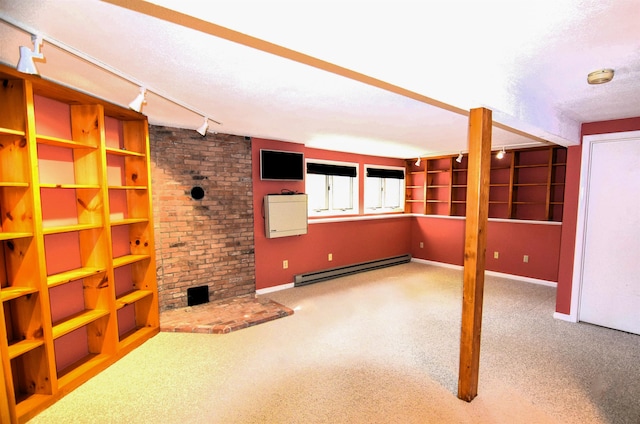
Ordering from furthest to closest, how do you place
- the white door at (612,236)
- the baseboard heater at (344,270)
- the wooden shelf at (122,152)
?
the baseboard heater at (344,270) → the white door at (612,236) → the wooden shelf at (122,152)

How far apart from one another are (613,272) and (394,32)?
12.7 ft

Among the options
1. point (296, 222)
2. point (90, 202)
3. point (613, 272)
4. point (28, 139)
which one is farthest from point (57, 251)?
point (613, 272)

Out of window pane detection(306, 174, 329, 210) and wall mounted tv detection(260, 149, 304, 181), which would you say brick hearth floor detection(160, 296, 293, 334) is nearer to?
wall mounted tv detection(260, 149, 304, 181)

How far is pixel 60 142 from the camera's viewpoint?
233cm

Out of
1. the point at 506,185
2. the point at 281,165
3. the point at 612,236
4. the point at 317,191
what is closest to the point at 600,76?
the point at 612,236

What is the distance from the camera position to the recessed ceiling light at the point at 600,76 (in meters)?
1.95

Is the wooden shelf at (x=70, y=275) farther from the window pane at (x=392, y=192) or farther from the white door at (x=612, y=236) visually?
the window pane at (x=392, y=192)

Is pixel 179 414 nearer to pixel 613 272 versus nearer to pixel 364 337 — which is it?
pixel 364 337

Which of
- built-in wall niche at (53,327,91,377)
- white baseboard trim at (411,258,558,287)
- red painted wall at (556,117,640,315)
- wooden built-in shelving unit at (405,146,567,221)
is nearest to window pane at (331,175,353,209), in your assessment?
wooden built-in shelving unit at (405,146,567,221)

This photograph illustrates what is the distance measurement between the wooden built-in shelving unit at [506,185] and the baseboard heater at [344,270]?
48.9 inches

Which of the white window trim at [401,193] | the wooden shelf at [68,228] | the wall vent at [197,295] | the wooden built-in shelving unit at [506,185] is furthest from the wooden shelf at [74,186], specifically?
the wooden built-in shelving unit at [506,185]

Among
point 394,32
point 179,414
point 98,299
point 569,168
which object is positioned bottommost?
point 179,414

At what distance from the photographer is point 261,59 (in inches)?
70.7

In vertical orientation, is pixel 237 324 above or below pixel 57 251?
below
